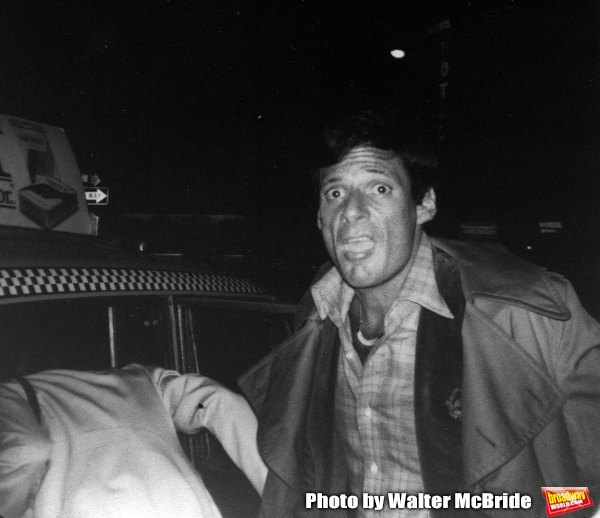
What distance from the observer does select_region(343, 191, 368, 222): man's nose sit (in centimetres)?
85

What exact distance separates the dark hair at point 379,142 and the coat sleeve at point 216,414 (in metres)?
0.49

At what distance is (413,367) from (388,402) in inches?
3.2

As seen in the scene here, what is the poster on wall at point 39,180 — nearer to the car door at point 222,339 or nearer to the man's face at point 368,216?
the car door at point 222,339

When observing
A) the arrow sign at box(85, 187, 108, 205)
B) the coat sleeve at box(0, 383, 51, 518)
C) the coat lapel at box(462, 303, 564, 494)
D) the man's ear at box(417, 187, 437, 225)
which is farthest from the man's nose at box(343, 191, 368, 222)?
the arrow sign at box(85, 187, 108, 205)

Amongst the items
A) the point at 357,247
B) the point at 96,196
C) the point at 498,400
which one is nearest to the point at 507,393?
the point at 498,400

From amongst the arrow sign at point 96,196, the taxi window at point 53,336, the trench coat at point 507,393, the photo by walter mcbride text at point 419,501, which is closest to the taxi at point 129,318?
the taxi window at point 53,336

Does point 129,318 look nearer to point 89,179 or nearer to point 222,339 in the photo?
point 222,339

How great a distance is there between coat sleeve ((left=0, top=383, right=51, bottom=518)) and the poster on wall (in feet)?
2.08

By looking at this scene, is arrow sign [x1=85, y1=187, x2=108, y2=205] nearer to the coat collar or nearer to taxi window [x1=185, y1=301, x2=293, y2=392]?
taxi window [x1=185, y1=301, x2=293, y2=392]

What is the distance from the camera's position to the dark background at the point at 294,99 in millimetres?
2070

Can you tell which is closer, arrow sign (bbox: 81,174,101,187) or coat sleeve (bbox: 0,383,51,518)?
coat sleeve (bbox: 0,383,51,518)

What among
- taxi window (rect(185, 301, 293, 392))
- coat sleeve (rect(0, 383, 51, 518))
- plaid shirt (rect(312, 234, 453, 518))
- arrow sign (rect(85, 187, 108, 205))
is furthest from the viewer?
arrow sign (rect(85, 187, 108, 205))

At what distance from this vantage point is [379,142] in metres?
0.89

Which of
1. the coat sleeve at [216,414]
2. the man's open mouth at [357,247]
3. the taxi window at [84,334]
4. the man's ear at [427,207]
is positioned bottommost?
the coat sleeve at [216,414]
